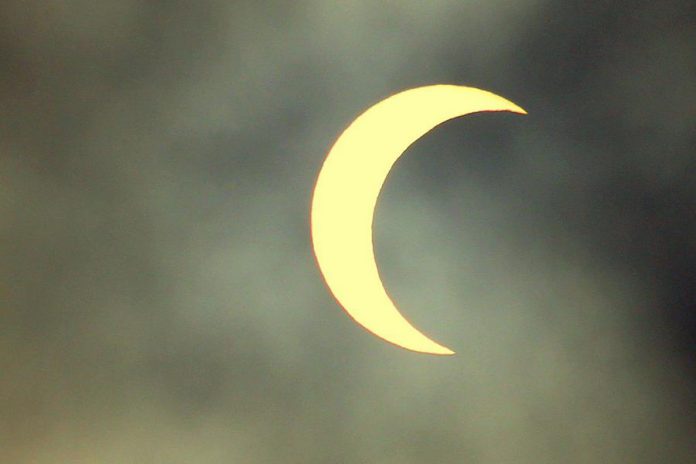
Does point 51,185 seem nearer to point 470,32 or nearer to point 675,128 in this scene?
point 470,32

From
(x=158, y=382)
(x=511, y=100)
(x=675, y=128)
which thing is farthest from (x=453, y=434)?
(x=675, y=128)

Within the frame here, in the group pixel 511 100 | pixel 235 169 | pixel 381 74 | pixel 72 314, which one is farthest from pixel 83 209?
pixel 511 100

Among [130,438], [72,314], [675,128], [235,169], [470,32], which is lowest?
[130,438]

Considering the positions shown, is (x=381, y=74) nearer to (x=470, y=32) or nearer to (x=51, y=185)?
(x=470, y=32)

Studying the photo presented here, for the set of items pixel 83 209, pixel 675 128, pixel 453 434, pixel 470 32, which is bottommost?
pixel 453 434

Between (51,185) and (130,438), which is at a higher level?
(51,185)

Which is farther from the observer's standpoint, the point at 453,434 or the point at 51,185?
the point at 51,185
